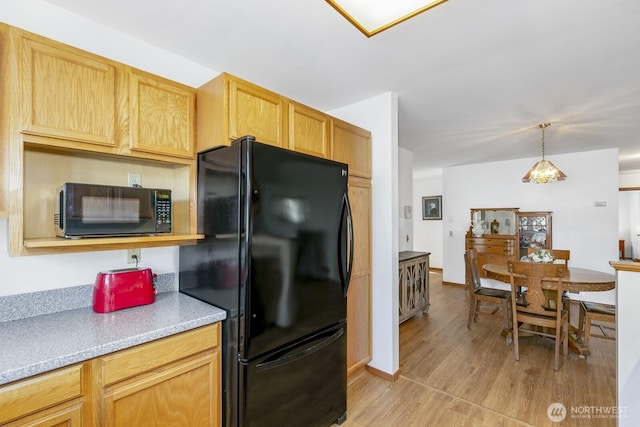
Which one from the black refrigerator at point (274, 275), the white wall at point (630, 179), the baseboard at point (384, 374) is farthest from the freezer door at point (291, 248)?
the white wall at point (630, 179)

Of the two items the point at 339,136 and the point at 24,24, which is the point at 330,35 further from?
the point at 24,24

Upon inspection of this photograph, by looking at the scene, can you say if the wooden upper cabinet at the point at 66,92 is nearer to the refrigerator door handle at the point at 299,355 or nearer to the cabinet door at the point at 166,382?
the cabinet door at the point at 166,382

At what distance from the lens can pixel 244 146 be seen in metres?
1.49

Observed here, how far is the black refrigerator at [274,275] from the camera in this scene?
1.48 metres

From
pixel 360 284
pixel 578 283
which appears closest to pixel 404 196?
pixel 578 283

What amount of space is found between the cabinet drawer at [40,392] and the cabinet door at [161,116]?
3.55ft

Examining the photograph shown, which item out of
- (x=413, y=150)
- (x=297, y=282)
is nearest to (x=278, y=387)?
(x=297, y=282)

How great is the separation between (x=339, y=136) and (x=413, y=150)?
2831mm

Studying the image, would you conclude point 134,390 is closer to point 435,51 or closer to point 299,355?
point 299,355

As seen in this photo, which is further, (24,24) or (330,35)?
(330,35)

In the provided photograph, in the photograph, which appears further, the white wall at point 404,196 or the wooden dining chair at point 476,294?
the white wall at point 404,196

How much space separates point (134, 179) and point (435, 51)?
2114 mm

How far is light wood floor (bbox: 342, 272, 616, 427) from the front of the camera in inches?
80.6

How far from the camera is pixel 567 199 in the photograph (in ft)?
16.0
